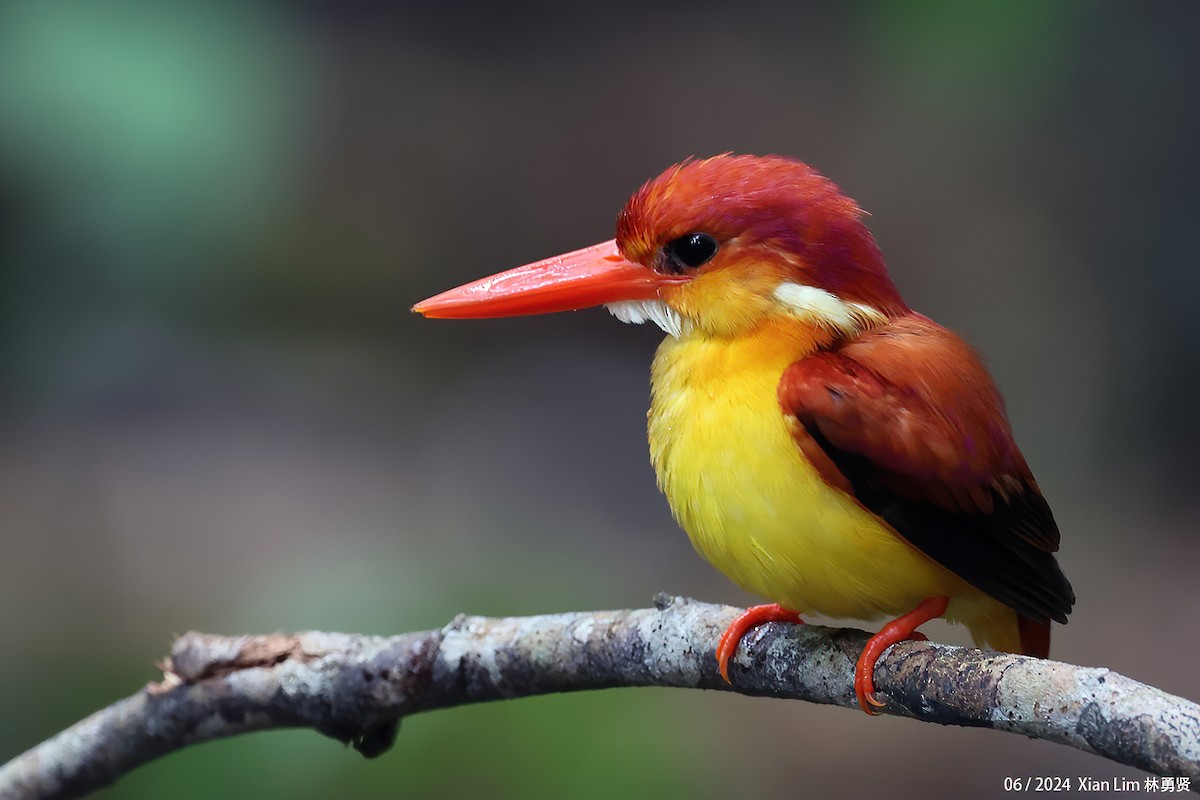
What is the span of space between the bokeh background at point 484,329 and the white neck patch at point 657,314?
3.50ft

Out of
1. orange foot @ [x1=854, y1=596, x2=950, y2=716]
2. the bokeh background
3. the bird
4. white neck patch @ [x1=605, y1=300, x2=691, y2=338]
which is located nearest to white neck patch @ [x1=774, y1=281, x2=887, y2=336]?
the bird

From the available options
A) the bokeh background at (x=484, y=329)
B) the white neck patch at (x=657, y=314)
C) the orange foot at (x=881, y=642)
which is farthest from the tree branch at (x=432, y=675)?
the bokeh background at (x=484, y=329)

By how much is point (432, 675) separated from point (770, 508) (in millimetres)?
416

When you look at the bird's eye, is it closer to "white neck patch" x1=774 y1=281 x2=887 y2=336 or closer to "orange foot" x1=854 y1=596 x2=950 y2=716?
"white neck patch" x1=774 y1=281 x2=887 y2=336

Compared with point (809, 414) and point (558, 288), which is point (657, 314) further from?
point (809, 414)

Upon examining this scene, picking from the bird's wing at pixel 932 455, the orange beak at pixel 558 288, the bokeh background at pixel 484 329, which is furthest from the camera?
the bokeh background at pixel 484 329

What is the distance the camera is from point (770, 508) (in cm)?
96

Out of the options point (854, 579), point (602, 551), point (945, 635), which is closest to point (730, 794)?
point (945, 635)

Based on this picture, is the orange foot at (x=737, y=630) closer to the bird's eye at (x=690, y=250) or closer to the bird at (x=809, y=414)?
the bird at (x=809, y=414)

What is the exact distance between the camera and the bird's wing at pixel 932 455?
0.95 m

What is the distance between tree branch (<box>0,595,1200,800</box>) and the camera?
1033 millimetres

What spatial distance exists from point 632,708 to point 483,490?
3.01 feet

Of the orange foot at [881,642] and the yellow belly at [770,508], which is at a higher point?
the yellow belly at [770,508]

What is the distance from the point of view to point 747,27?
304cm
